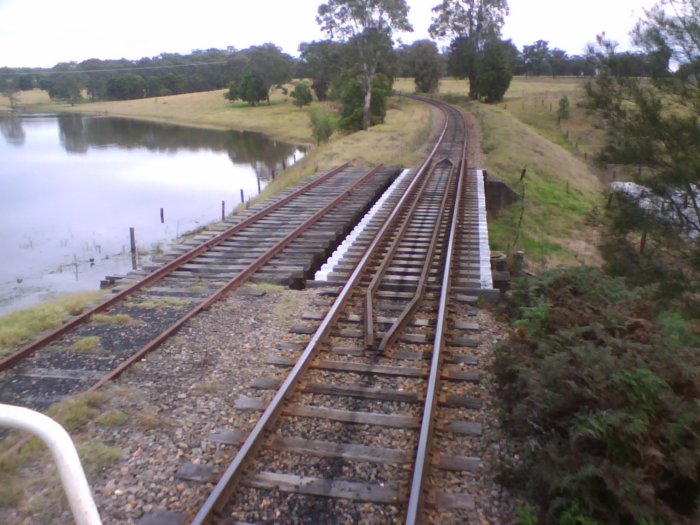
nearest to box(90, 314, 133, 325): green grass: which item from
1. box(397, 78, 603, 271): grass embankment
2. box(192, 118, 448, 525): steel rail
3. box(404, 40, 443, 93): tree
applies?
box(192, 118, 448, 525): steel rail

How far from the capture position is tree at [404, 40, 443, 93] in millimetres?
69400

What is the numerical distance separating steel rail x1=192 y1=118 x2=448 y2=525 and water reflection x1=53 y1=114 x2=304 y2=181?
2564cm

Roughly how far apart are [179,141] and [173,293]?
45.7 metres

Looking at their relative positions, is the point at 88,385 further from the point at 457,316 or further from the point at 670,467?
the point at 670,467

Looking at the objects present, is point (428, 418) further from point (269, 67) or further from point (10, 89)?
point (10, 89)

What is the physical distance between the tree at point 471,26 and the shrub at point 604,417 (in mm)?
58683

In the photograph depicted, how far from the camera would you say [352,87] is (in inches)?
1641

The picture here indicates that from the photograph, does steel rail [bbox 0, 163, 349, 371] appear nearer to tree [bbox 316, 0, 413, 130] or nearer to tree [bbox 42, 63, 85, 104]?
tree [bbox 316, 0, 413, 130]

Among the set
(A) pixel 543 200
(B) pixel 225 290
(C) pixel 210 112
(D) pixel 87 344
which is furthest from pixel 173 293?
(C) pixel 210 112

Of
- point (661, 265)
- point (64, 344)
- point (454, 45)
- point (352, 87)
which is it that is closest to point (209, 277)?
point (64, 344)

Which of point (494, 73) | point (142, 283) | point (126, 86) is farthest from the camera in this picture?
point (126, 86)

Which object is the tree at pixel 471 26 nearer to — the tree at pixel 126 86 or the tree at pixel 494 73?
the tree at pixel 494 73

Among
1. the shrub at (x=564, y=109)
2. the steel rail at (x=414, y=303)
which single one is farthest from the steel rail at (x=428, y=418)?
the shrub at (x=564, y=109)

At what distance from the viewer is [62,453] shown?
190 centimetres
